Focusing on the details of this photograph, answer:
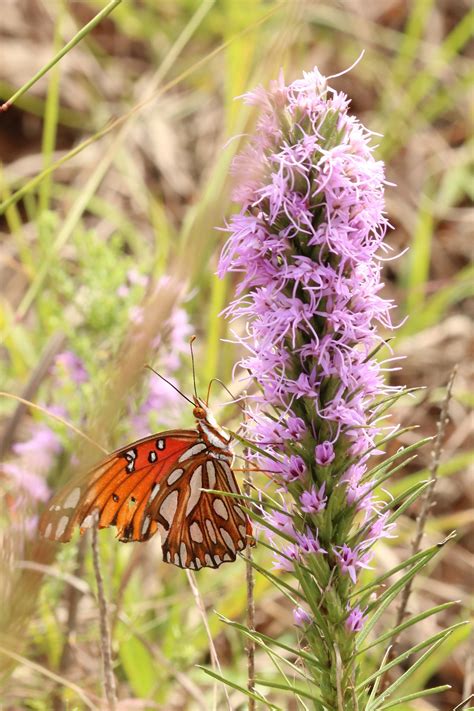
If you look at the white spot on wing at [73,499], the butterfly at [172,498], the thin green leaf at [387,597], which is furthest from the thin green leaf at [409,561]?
the white spot on wing at [73,499]

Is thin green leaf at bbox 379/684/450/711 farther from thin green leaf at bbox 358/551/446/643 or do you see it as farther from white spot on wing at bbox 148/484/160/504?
white spot on wing at bbox 148/484/160/504

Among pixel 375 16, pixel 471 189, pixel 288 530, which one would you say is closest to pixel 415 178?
pixel 471 189

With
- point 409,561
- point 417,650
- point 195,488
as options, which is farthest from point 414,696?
point 195,488

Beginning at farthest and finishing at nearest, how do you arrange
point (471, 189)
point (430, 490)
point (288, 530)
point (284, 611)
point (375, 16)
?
1. point (375, 16)
2. point (471, 189)
3. point (284, 611)
4. point (430, 490)
5. point (288, 530)

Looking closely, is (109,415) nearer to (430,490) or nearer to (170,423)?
(430,490)

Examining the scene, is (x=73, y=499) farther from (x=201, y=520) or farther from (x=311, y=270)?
(x=311, y=270)

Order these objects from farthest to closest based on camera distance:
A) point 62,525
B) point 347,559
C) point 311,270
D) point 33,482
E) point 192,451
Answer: point 33,482 < point 192,451 < point 62,525 < point 347,559 < point 311,270
